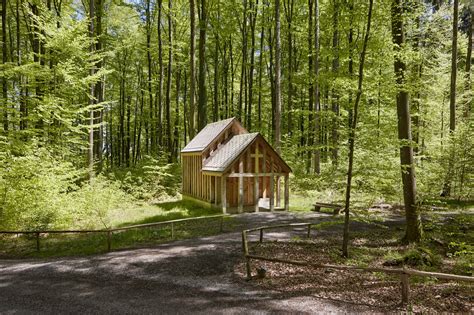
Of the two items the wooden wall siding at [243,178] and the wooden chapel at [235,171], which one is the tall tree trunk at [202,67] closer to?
the wooden chapel at [235,171]

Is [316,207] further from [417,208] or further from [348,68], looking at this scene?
[348,68]

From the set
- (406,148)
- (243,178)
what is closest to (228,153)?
(243,178)

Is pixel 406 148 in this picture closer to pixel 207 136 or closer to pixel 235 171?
pixel 235 171

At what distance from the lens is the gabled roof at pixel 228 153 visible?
15.9m

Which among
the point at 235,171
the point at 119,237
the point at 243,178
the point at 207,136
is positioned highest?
the point at 207,136

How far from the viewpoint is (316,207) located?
1639 cm

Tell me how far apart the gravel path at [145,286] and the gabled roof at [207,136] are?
8888mm

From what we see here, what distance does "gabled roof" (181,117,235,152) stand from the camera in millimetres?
18420

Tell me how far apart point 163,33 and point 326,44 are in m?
16.6

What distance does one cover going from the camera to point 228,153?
16875 mm

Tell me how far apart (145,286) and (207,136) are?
42.0 ft

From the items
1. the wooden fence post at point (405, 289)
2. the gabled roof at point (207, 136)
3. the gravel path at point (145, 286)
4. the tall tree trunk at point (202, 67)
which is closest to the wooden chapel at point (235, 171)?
the gabled roof at point (207, 136)

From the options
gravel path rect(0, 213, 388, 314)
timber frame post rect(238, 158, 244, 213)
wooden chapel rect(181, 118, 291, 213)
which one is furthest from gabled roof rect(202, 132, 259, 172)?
gravel path rect(0, 213, 388, 314)

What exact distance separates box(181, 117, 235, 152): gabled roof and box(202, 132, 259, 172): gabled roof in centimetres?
81
